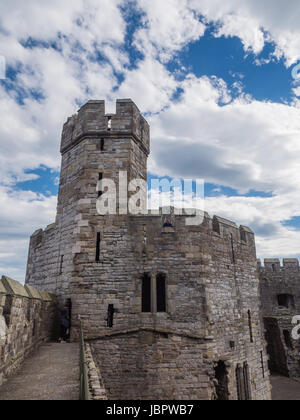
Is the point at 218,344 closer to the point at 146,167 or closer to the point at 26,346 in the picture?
the point at 26,346

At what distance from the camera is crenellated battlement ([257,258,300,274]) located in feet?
68.1

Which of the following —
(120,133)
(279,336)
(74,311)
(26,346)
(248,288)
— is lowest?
(279,336)

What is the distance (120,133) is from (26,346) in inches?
289

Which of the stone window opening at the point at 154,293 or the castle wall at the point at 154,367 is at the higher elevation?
the stone window opening at the point at 154,293

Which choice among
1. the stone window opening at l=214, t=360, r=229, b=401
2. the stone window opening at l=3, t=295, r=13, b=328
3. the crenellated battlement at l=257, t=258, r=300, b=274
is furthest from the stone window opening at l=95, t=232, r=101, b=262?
the crenellated battlement at l=257, t=258, r=300, b=274

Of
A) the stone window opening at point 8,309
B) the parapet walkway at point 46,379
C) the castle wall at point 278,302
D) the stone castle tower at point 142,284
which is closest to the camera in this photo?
the parapet walkway at point 46,379

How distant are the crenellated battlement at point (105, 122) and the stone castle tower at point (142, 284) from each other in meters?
0.04

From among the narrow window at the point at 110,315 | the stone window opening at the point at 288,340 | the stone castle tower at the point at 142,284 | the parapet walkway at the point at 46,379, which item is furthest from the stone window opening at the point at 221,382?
the stone window opening at the point at 288,340

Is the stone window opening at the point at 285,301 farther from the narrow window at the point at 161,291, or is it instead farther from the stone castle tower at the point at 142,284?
the narrow window at the point at 161,291

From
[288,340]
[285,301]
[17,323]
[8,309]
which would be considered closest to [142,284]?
[17,323]

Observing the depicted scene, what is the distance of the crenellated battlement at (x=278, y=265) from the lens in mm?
20766

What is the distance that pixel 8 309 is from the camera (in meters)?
5.06
